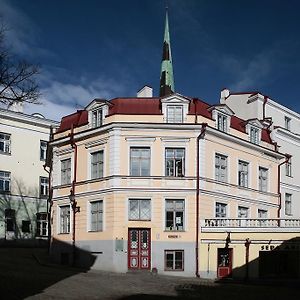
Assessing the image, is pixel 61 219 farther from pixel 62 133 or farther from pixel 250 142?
pixel 250 142

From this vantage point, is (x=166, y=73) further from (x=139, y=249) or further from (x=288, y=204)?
(x=139, y=249)

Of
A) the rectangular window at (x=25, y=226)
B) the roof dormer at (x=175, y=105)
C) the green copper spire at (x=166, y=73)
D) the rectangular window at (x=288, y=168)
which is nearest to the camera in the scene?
the roof dormer at (x=175, y=105)

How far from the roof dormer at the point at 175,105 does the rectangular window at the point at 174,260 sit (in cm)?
723

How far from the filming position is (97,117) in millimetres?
30062

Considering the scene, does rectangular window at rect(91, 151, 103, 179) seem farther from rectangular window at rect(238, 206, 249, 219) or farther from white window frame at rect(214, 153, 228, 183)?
rectangular window at rect(238, 206, 249, 219)

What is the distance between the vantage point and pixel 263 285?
25.3 meters

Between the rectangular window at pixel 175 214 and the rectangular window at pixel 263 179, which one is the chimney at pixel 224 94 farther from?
the rectangular window at pixel 175 214

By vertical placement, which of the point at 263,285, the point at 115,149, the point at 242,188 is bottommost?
the point at 263,285

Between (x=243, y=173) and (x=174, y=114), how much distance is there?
21.2ft

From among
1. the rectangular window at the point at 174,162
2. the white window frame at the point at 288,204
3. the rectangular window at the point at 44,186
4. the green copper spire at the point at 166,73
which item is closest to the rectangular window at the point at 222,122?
the rectangular window at the point at 174,162

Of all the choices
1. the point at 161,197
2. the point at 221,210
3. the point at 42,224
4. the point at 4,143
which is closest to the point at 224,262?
the point at 221,210

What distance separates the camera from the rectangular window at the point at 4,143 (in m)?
43.1

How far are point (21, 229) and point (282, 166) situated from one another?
72.4 ft

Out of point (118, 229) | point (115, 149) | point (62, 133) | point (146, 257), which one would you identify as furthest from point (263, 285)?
point (62, 133)
